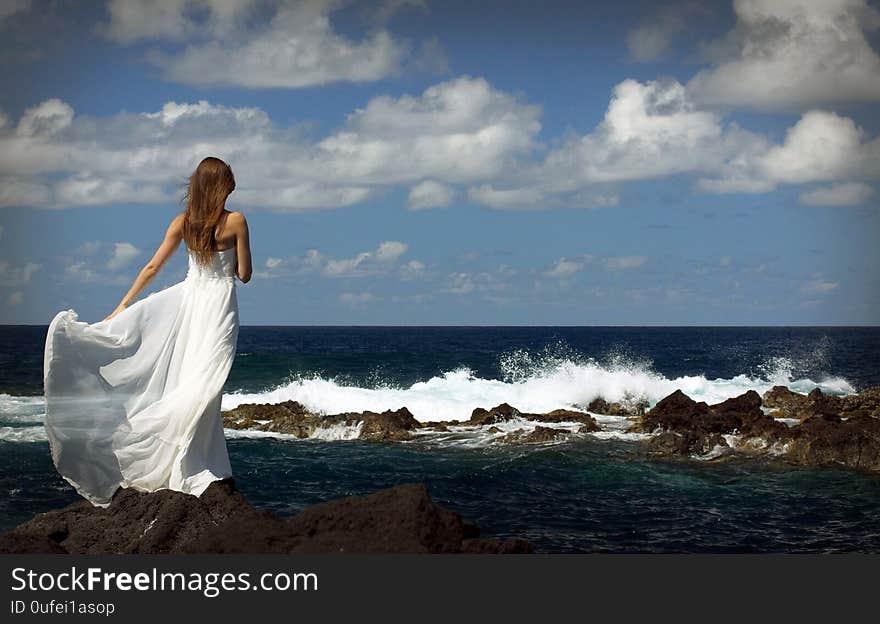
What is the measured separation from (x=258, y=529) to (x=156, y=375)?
194cm

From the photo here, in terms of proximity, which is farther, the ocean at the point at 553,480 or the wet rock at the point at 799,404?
the wet rock at the point at 799,404

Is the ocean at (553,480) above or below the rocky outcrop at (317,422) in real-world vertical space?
below

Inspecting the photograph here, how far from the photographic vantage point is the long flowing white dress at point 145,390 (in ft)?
22.4

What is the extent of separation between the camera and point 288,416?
23188 millimetres

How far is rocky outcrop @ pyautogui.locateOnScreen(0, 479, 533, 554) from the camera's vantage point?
552 cm

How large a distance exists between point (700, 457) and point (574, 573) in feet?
44.9

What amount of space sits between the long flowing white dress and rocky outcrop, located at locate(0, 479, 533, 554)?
37 centimetres

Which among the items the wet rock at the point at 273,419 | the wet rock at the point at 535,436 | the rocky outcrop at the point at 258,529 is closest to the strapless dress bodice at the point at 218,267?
the rocky outcrop at the point at 258,529

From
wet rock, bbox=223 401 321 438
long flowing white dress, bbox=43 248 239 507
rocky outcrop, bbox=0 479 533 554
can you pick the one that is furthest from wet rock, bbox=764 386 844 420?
rocky outcrop, bbox=0 479 533 554

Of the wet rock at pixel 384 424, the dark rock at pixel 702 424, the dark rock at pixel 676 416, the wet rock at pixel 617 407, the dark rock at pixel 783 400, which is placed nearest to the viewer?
the dark rock at pixel 702 424

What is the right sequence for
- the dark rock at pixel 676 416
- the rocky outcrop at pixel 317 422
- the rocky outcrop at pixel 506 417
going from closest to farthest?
the dark rock at pixel 676 416 < the rocky outcrop at pixel 317 422 < the rocky outcrop at pixel 506 417

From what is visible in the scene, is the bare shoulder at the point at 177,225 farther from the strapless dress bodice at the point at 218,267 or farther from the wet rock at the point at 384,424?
the wet rock at the point at 384,424

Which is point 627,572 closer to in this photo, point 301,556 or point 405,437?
point 301,556

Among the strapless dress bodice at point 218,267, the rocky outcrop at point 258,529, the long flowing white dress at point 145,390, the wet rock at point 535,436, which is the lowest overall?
the wet rock at point 535,436
